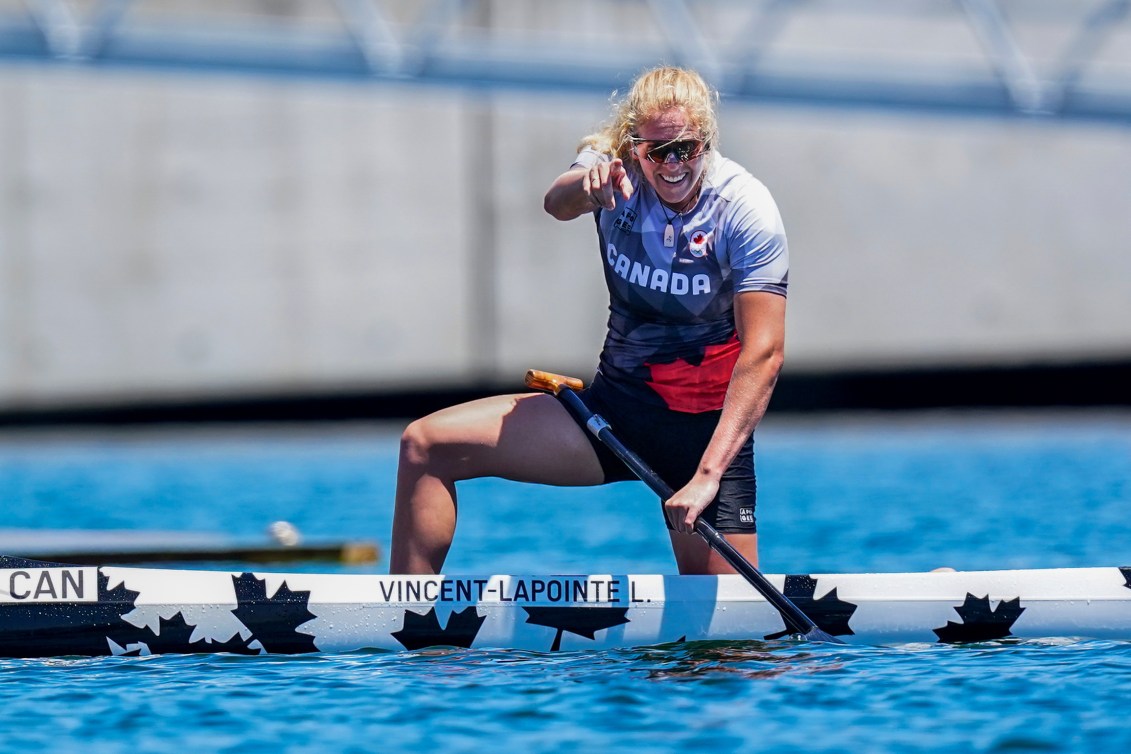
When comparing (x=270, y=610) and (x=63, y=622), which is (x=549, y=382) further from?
(x=63, y=622)

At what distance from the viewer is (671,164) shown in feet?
14.9

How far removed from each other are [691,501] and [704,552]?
50 centimetres

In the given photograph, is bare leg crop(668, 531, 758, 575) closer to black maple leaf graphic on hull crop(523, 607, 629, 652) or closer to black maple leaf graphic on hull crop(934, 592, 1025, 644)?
black maple leaf graphic on hull crop(523, 607, 629, 652)

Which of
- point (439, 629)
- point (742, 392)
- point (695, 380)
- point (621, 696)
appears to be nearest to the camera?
point (621, 696)

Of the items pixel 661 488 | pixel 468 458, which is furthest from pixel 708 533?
pixel 468 458

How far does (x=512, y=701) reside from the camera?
4.34 metres

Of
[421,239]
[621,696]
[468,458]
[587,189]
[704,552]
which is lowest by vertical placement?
[621,696]

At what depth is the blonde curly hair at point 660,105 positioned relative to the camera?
451cm

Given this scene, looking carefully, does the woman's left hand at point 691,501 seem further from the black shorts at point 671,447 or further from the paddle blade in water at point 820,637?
the paddle blade in water at point 820,637

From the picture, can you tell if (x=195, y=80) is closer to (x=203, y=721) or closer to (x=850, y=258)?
(x=850, y=258)

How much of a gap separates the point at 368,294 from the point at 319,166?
69.9 inches

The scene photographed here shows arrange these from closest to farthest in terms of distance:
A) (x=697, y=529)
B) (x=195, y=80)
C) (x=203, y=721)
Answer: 1. (x=203, y=721)
2. (x=697, y=529)
3. (x=195, y=80)

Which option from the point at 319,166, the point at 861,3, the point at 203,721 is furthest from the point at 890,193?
the point at 203,721

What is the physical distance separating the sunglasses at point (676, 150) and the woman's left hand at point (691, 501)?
962 mm
